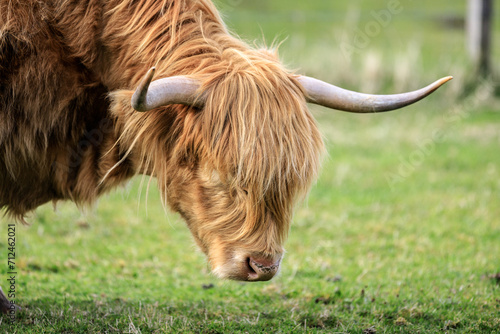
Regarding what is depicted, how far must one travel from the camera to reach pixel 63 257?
216 inches

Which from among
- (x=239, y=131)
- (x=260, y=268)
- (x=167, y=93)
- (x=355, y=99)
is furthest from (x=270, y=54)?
(x=260, y=268)

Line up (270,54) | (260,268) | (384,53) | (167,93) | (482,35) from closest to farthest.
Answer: (167,93)
(260,268)
(270,54)
(482,35)
(384,53)

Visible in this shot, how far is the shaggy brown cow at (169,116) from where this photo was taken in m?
3.24

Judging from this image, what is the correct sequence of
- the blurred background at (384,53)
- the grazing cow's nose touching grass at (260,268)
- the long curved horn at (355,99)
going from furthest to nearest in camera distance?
the blurred background at (384,53) → the long curved horn at (355,99) → the grazing cow's nose touching grass at (260,268)

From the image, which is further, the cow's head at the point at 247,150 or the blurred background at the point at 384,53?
the blurred background at the point at 384,53

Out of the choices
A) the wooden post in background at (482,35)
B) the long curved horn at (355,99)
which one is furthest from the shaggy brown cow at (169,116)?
the wooden post in background at (482,35)

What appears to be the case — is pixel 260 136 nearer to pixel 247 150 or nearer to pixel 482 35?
pixel 247 150

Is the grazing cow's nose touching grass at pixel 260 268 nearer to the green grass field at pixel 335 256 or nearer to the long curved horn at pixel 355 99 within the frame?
the green grass field at pixel 335 256

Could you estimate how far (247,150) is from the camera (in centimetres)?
315

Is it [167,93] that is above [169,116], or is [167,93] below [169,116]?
above

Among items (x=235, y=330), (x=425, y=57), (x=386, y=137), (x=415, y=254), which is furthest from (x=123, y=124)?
(x=425, y=57)

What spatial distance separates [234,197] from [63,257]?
9.01ft

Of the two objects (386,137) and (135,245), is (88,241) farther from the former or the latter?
(386,137)

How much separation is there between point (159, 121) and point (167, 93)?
330mm
